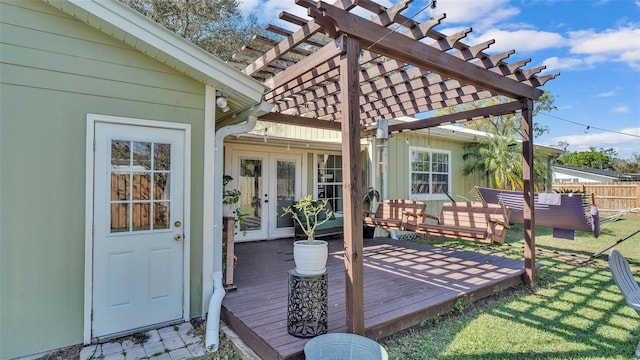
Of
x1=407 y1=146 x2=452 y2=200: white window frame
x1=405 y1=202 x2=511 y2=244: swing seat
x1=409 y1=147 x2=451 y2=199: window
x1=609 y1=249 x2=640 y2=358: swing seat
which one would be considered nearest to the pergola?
x1=405 y1=202 x2=511 y2=244: swing seat

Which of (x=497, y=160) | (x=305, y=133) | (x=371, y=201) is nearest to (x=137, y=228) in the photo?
(x=371, y=201)

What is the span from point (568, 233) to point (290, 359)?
5.94 metres

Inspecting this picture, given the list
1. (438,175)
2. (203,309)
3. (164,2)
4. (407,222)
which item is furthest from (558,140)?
(203,309)

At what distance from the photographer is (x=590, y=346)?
2.83m

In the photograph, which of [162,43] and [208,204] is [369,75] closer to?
[162,43]

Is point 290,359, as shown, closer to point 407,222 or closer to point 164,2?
point 407,222

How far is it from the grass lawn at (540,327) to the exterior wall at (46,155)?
9.49ft

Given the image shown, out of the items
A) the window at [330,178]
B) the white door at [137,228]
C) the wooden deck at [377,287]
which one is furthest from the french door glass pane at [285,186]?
the white door at [137,228]

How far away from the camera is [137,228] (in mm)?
3094

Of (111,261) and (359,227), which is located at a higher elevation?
(359,227)

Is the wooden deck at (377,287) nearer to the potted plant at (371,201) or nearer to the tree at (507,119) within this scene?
the potted plant at (371,201)

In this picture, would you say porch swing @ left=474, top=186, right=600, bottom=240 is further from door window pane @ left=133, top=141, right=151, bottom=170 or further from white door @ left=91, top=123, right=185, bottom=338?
door window pane @ left=133, top=141, right=151, bottom=170

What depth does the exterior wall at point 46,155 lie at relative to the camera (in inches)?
102

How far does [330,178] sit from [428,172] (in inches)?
110
